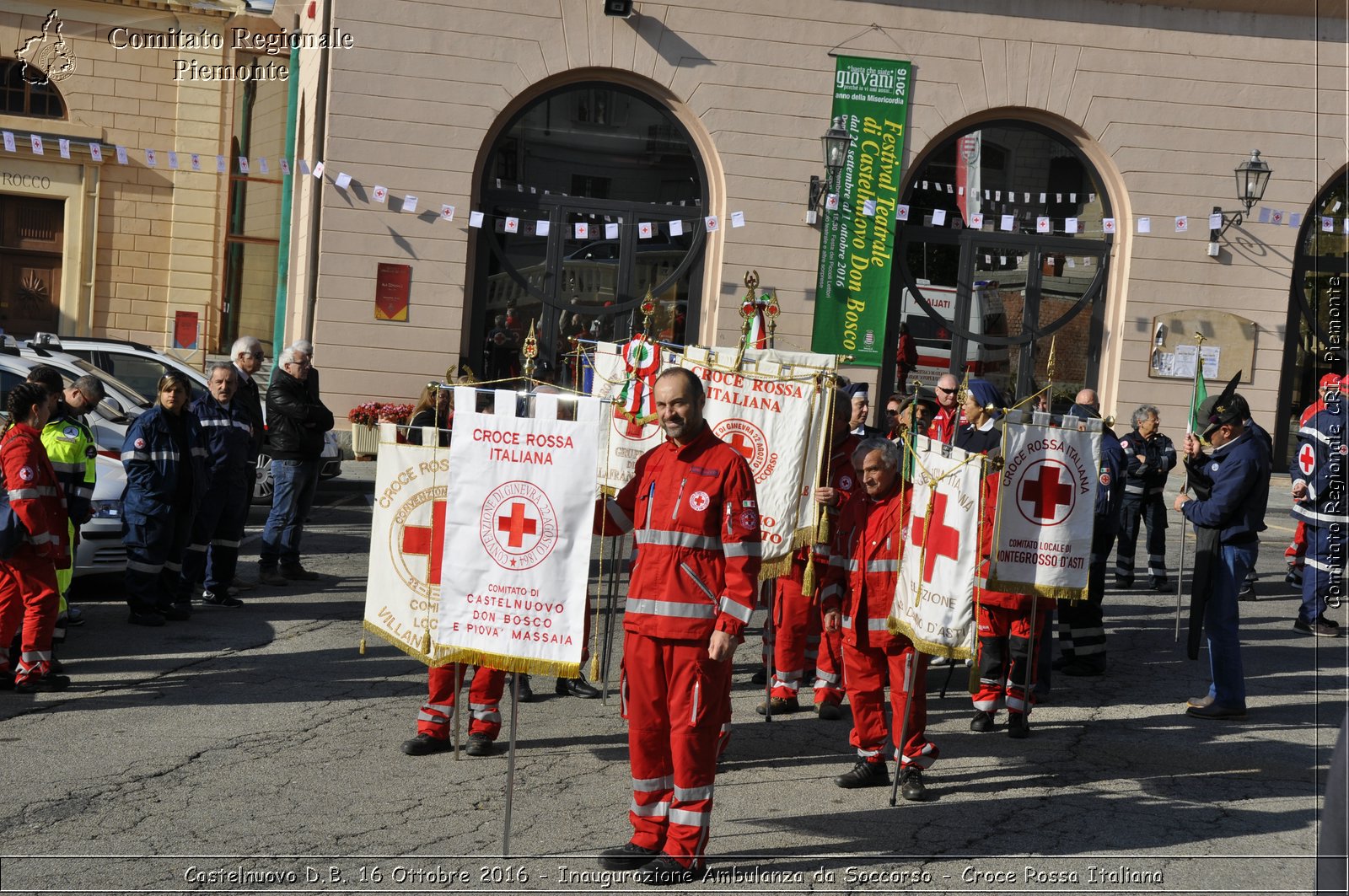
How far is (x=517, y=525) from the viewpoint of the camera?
18.1 ft

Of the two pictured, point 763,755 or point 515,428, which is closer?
point 515,428

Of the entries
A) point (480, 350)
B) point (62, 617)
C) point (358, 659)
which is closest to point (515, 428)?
point (358, 659)

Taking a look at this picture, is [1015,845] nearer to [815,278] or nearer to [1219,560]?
[1219,560]

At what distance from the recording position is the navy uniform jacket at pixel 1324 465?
10.1 metres

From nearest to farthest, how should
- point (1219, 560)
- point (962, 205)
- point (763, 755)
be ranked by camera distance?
point (763, 755) < point (1219, 560) < point (962, 205)

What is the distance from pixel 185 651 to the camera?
28.6 feet

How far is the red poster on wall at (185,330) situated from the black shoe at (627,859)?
72.5 ft

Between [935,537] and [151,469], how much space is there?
19.0ft

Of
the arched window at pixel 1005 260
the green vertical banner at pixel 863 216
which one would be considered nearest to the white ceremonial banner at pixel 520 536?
the green vertical banner at pixel 863 216

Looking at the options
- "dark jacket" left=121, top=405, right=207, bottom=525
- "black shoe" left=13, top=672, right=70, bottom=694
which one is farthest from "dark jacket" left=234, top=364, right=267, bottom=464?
"black shoe" left=13, top=672, right=70, bottom=694

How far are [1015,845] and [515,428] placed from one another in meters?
2.97

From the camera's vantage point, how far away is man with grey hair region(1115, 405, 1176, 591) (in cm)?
1226

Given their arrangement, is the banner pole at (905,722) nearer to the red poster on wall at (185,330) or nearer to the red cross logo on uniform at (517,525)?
the red cross logo on uniform at (517,525)

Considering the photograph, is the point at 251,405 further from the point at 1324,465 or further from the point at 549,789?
the point at 1324,465
